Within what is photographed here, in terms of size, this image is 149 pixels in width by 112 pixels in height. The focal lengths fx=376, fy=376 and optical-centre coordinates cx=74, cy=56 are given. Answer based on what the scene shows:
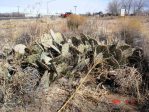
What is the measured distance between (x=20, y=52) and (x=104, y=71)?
206cm

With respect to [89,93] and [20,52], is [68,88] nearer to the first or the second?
[89,93]

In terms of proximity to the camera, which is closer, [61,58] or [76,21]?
[61,58]

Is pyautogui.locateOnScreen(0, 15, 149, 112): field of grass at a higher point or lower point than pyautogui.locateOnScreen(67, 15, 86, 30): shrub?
lower

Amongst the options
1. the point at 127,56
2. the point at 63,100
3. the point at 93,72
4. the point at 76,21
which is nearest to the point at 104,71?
the point at 93,72

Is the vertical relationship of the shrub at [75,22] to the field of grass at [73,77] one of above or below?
above

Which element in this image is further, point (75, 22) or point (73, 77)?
point (75, 22)

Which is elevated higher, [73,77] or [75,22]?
[75,22]

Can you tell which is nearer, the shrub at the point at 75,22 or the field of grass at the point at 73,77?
the field of grass at the point at 73,77

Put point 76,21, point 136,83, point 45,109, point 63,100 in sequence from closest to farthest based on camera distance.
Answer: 1. point 45,109
2. point 63,100
3. point 136,83
4. point 76,21

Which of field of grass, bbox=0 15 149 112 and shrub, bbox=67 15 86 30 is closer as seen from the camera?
field of grass, bbox=0 15 149 112

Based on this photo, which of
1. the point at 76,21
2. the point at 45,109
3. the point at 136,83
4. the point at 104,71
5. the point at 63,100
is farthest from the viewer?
the point at 76,21

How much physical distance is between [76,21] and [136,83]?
45.8 feet

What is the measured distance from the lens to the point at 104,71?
9094 mm

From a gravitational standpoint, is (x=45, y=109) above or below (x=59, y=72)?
below
